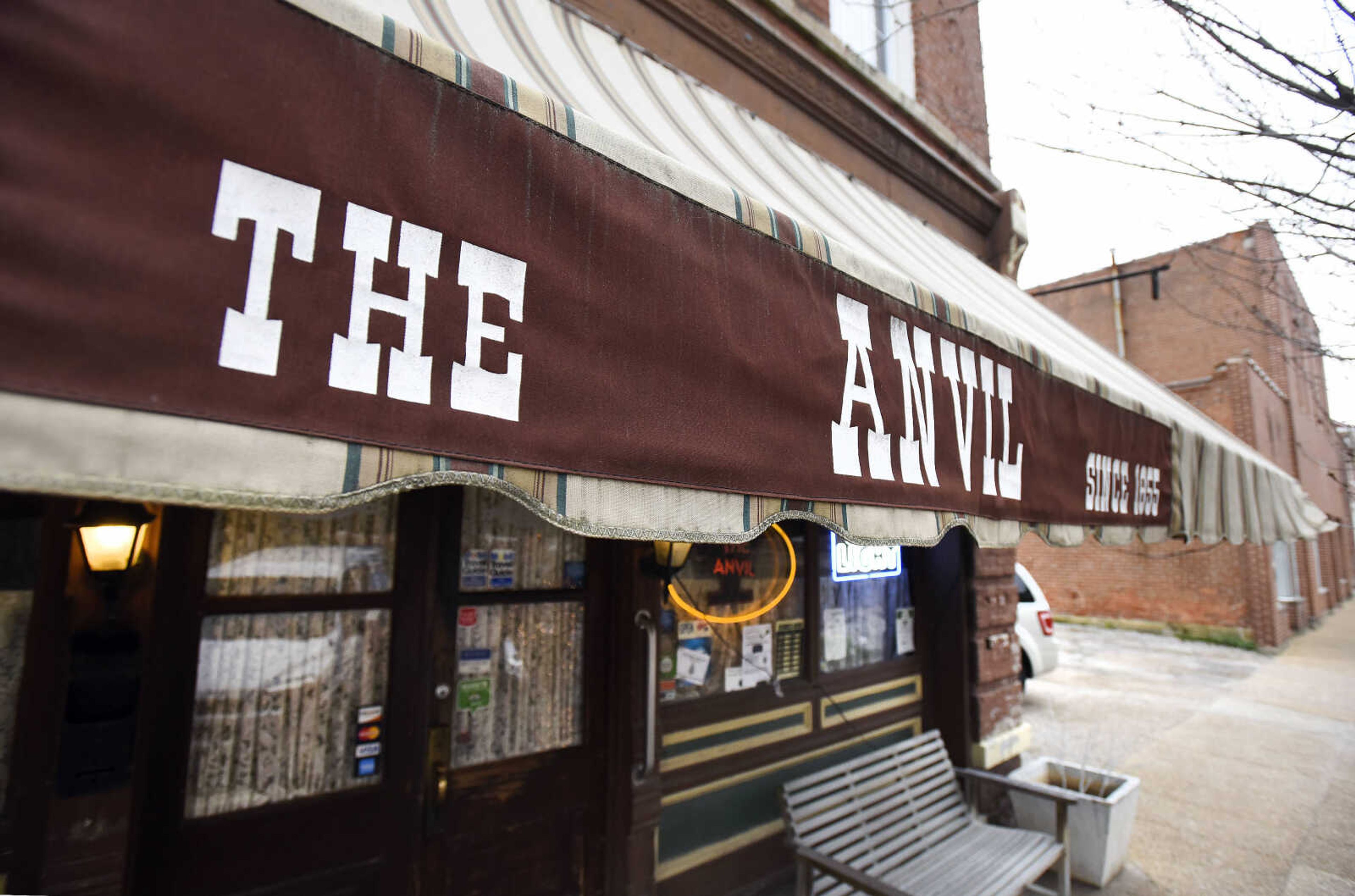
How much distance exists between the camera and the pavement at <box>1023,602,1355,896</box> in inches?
171

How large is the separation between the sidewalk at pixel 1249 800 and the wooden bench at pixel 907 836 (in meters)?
0.77

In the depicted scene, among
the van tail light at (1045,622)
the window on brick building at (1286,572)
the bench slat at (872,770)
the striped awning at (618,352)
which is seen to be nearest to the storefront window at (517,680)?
the bench slat at (872,770)

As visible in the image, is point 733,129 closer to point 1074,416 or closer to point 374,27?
point 1074,416

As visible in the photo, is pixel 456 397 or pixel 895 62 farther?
pixel 895 62

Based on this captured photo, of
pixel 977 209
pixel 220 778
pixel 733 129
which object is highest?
pixel 977 209

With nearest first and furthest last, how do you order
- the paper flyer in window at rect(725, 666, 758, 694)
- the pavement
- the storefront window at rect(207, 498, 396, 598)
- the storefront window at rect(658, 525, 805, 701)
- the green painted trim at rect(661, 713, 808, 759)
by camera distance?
the storefront window at rect(207, 498, 396, 598), the green painted trim at rect(661, 713, 808, 759), the storefront window at rect(658, 525, 805, 701), the paper flyer in window at rect(725, 666, 758, 694), the pavement

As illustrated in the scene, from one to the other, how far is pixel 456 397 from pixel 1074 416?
119 inches

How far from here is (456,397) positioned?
4.14 ft

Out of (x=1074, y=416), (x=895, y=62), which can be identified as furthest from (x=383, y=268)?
(x=895, y=62)

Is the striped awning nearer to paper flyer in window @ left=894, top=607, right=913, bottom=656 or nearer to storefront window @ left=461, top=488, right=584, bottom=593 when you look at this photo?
storefront window @ left=461, top=488, right=584, bottom=593

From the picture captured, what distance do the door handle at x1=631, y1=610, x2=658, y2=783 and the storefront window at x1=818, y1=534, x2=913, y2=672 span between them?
152 centimetres

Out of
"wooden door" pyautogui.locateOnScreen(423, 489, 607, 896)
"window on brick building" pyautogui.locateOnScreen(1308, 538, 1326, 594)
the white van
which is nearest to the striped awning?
"wooden door" pyautogui.locateOnScreen(423, 489, 607, 896)

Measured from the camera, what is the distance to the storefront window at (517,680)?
9.60 ft

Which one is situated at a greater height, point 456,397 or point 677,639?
point 456,397
